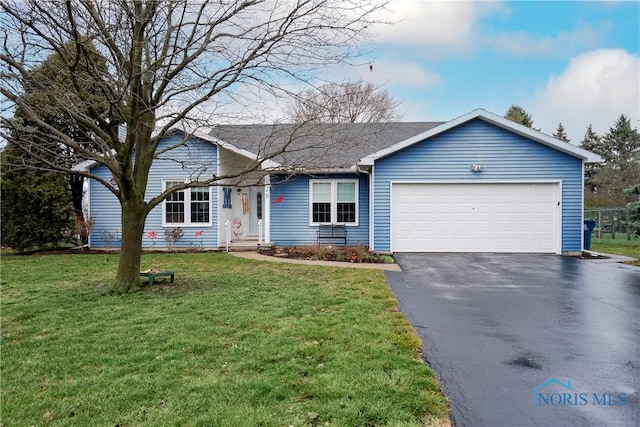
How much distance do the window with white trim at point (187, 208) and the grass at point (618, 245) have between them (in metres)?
14.4

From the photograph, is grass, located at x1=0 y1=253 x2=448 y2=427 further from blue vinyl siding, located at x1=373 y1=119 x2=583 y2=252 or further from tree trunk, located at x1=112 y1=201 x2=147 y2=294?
blue vinyl siding, located at x1=373 y1=119 x2=583 y2=252

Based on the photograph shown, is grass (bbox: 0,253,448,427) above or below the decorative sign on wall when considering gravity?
below

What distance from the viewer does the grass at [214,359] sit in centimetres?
289

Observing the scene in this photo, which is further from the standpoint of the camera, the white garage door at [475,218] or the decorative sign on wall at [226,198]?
the decorative sign on wall at [226,198]

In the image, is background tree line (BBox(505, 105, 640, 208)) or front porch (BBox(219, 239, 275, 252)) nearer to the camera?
front porch (BBox(219, 239, 275, 252))

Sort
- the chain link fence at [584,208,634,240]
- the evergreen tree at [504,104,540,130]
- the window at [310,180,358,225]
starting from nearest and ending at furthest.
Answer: the window at [310,180,358,225] → the chain link fence at [584,208,634,240] → the evergreen tree at [504,104,540,130]

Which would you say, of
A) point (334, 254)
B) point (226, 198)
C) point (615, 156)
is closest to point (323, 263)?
point (334, 254)

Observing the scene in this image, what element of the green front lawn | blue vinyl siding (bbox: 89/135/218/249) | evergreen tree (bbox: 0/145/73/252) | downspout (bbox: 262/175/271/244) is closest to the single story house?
blue vinyl siding (bbox: 89/135/218/249)

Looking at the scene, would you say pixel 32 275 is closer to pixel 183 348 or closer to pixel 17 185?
pixel 17 185

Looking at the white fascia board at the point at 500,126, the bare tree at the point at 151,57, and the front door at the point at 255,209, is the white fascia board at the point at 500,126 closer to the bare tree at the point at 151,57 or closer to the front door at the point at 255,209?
the front door at the point at 255,209

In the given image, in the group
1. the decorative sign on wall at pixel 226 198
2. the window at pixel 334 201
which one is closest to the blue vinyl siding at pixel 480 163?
the window at pixel 334 201

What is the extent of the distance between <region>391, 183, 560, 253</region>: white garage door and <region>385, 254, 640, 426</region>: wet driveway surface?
11.6 feet

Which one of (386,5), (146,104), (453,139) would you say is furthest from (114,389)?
(453,139)

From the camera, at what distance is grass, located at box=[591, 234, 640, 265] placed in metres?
13.5
